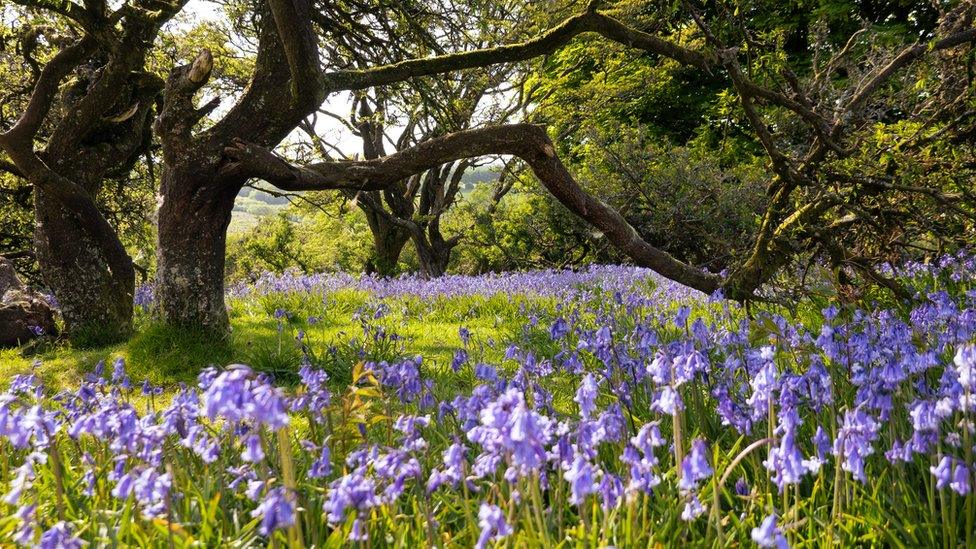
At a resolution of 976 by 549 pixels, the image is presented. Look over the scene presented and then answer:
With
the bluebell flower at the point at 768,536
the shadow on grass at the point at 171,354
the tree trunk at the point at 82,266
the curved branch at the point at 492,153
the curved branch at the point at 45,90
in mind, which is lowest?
the shadow on grass at the point at 171,354

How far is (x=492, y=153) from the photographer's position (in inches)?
258

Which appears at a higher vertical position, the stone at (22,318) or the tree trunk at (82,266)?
the tree trunk at (82,266)

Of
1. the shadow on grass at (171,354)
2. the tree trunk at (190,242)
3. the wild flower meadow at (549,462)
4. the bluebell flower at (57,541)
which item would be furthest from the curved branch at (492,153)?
the bluebell flower at (57,541)

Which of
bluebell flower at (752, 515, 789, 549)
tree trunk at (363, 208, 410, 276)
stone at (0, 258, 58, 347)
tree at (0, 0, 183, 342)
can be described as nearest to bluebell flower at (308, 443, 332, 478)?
bluebell flower at (752, 515, 789, 549)

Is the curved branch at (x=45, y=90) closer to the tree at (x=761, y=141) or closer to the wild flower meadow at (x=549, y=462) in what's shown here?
the tree at (x=761, y=141)

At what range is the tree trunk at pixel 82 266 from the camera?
7672mm

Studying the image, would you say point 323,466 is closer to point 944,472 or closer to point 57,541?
point 57,541

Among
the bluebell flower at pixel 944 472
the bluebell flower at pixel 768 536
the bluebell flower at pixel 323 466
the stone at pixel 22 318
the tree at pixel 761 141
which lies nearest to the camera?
the bluebell flower at pixel 768 536

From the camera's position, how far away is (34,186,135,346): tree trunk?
7672 mm

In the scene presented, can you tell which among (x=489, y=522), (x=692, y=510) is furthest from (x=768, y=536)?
(x=489, y=522)

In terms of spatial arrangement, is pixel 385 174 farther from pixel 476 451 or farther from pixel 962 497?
pixel 962 497

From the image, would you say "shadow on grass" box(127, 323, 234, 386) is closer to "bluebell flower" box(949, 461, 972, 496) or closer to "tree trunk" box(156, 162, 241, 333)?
"tree trunk" box(156, 162, 241, 333)

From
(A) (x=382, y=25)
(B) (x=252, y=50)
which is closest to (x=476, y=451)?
(A) (x=382, y=25)

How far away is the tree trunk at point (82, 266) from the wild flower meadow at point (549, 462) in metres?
4.19
